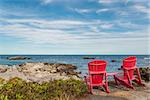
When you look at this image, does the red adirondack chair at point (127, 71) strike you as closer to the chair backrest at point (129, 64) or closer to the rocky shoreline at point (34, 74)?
the chair backrest at point (129, 64)

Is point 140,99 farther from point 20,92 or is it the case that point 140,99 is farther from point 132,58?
point 20,92

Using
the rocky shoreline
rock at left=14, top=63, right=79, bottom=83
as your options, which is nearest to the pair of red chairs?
the rocky shoreline

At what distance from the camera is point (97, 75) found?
1089 centimetres

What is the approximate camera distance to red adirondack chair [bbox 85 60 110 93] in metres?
10.7

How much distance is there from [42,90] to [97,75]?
2.98 metres

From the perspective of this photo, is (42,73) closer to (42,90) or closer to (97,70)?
(97,70)

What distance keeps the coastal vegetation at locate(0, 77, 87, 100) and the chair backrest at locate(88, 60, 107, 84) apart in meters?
0.94

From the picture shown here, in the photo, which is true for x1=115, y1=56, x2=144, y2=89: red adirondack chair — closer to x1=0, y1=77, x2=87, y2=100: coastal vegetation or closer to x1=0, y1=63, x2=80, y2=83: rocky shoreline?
x1=0, y1=77, x2=87, y2=100: coastal vegetation

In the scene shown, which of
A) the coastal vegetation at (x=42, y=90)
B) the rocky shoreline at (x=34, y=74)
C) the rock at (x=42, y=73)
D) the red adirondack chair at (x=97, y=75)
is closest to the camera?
the coastal vegetation at (x=42, y=90)

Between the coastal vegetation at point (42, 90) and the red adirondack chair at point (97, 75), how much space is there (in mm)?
834

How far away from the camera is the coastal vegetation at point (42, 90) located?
788 centimetres

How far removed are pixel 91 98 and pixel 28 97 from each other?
8.41 feet

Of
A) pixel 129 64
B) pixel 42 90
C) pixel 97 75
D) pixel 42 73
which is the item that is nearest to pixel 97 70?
pixel 97 75

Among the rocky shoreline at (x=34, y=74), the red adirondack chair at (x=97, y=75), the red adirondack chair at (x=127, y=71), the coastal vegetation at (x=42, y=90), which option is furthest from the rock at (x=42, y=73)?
the red adirondack chair at (x=127, y=71)
